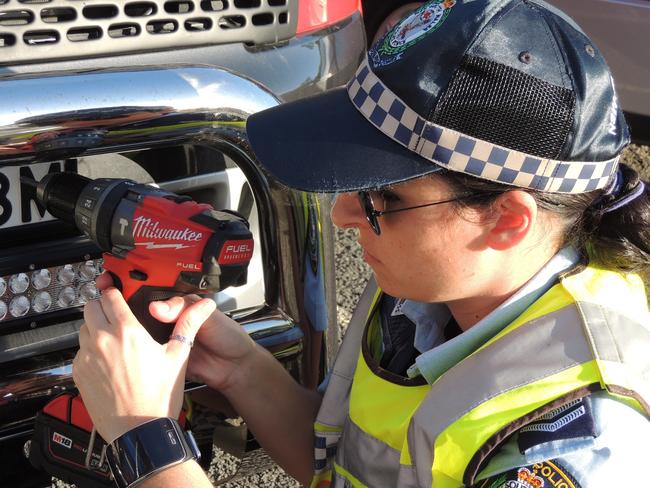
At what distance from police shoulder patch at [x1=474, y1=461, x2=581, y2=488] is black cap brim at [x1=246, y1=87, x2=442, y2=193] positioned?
1.51 feet

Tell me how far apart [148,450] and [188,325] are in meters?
0.27

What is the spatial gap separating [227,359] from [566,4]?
2.62 m

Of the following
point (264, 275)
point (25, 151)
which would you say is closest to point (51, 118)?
point (25, 151)

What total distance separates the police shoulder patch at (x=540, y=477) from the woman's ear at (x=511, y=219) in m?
0.35

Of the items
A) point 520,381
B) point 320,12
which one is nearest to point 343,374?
point 520,381

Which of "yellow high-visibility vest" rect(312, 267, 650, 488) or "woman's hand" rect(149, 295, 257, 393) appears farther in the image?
"woman's hand" rect(149, 295, 257, 393)

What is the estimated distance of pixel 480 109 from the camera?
4.75 ft

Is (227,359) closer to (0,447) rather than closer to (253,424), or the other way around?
(253,424)

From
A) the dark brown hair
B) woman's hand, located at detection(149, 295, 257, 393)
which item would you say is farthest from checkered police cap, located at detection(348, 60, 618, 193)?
woman's hand, located at detection(149, 295, 257, 393)

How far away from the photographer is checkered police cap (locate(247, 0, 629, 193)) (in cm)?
144

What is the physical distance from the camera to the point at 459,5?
1.54m

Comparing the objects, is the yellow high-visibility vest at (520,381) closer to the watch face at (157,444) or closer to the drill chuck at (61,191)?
the watch face at (157,444)

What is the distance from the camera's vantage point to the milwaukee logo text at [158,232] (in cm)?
188

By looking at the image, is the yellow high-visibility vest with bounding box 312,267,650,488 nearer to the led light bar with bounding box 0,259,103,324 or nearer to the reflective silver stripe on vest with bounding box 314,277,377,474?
the reflective silver stripe on vest with bounding box 314,277,377,474
